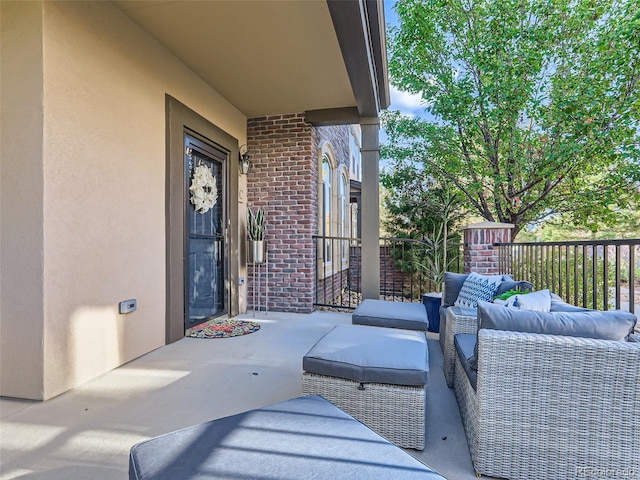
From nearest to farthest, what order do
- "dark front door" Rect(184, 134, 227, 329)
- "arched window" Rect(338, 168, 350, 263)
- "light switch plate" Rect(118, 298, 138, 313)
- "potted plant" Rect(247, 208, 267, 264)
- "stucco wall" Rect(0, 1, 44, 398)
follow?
"stucco wall" Rect(0, 1, 44, 398) → "light switch plate" Rect(118, 298, 138, 313) → "dark front door" Rect(184, 134, 227, 329) → "potted plant" Rect(247, 208, 267, 264) → "arched window" Rect(338, 168, 350, 263)

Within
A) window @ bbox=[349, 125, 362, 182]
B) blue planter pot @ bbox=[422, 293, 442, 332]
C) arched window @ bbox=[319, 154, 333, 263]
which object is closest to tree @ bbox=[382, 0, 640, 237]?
arched window @ bbox=[319, 154, 333, 263]

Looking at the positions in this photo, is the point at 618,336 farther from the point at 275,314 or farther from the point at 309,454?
the point at 275,314

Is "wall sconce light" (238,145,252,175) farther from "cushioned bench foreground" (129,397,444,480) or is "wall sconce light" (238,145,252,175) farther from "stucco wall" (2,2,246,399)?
"cushioned bench foreground" (129,397,444,480)

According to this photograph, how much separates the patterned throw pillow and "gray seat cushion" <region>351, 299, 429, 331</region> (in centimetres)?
34

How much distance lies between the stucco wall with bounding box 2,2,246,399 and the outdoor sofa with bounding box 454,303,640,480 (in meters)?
2.48

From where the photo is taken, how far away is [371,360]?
1739 millimetres

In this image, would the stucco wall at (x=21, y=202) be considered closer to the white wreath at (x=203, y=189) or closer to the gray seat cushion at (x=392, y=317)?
the white wreath at (x=203, y=189)

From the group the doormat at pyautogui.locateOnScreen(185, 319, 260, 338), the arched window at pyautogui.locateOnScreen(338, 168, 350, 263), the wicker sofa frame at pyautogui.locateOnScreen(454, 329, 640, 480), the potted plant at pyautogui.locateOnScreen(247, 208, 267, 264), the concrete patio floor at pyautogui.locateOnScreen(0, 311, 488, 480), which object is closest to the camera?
the wicker sofa frame at pyautogui.locateOnScreen(454, 329, 640, 480)

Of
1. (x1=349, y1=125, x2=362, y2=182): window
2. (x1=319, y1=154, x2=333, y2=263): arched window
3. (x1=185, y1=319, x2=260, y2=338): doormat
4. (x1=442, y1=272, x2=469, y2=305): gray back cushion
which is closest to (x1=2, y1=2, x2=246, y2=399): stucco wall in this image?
(x1=185, y1=319, x2=260, y2=338): doormat

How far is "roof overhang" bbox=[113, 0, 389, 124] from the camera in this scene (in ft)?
8.86

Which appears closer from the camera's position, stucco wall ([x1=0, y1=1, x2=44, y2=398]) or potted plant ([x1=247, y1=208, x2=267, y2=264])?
stucco wall ([x1=0, y1=1, x2=44, y2=398])

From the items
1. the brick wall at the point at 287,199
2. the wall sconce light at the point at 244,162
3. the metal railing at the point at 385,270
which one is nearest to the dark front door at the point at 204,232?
the wall sconce light at the point at 244,162

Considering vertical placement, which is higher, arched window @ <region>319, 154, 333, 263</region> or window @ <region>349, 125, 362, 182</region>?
window @ <region>349, 125, 362, 182</region>

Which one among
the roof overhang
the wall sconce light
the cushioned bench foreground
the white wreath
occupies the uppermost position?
the roof overhang
